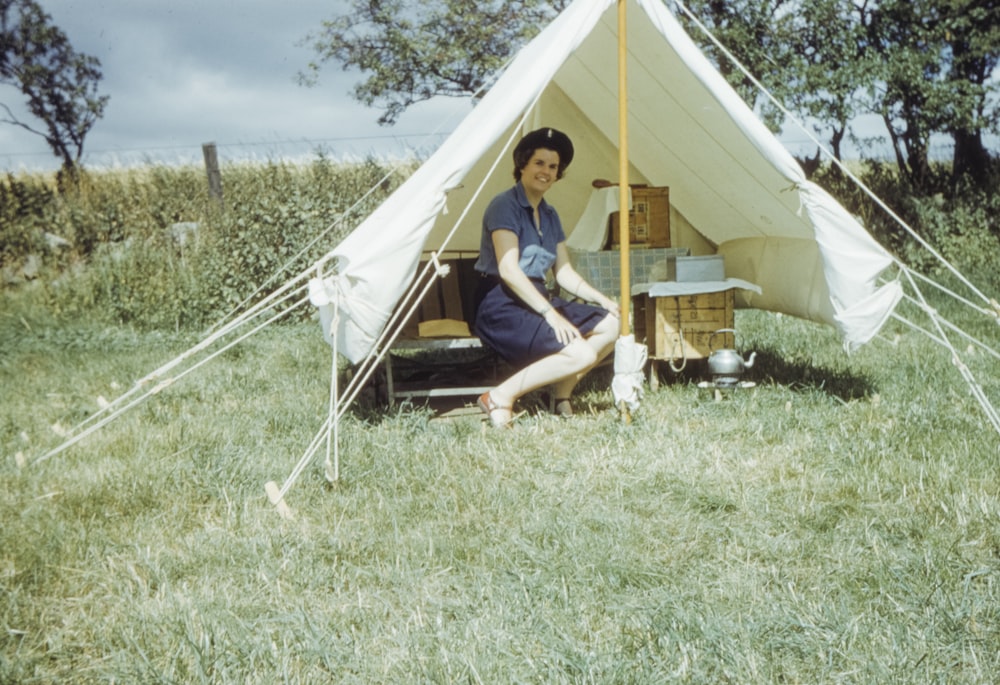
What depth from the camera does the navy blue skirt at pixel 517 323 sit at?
4.03 meters

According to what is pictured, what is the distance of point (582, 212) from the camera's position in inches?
261

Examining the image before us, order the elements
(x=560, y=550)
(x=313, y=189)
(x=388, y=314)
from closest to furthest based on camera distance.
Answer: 1. (x=560, y=550)
2. (x=388, y=314)
3. (x=313, y=189)

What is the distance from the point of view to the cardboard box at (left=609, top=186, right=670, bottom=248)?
17.8 ft

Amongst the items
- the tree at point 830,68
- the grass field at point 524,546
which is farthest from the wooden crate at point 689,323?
the tree at point 830,68

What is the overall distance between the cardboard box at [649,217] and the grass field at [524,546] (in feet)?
4.41

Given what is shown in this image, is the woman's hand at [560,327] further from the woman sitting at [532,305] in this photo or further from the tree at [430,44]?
the tree at [430,44]

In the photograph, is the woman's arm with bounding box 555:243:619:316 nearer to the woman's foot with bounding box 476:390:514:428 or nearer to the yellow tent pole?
the yellow tent pole

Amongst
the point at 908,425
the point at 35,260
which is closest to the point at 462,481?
the point at 908,425

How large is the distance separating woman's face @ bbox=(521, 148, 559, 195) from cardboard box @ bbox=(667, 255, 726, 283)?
0.91 m

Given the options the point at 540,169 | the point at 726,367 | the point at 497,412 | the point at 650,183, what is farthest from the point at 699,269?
the point at 650,183

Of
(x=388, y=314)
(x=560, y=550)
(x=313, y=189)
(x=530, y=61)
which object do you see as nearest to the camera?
(x=560, y=550)

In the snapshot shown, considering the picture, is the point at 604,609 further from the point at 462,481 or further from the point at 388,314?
the point at 388,314

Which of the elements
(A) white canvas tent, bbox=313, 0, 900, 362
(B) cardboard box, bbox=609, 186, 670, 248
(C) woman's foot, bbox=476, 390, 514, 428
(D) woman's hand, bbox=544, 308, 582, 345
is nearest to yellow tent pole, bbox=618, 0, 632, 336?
(A) white canvas tent, bbox=313, 0, 900, 362

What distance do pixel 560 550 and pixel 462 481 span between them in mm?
665
